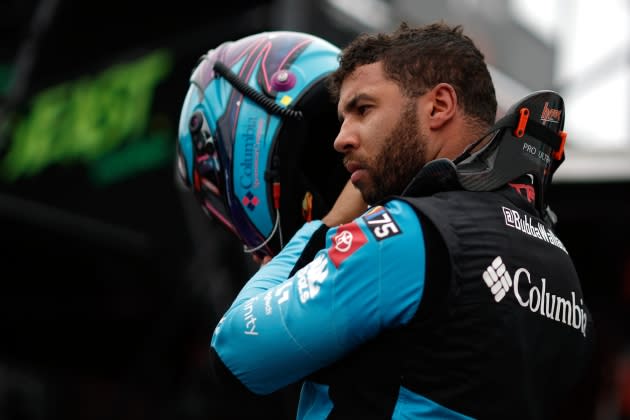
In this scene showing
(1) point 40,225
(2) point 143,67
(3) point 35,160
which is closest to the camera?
(2) point 143,67

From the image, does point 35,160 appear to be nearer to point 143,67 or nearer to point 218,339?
point 143,67

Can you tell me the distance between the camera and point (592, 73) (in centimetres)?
643

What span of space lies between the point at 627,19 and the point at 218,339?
6.14 meters

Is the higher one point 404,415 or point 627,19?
point 404,415

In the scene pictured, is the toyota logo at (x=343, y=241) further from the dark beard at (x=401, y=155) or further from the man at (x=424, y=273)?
the dark beard at (x=401, y=155)

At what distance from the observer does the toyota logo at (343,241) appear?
5.12 ft

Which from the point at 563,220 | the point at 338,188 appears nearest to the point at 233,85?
the point at 338,188

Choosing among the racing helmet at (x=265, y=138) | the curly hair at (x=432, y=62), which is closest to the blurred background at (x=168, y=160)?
the racing helmet at (x=265, y=138)

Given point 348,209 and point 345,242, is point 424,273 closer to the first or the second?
point 345,242

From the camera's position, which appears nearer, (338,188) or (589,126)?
(338,188)

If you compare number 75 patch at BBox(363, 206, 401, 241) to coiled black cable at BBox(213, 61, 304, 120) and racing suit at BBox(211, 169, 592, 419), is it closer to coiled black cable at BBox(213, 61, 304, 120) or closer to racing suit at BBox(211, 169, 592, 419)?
racing suit at BBox(211, 169, 592, 419)

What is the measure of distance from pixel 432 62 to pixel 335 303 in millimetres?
507

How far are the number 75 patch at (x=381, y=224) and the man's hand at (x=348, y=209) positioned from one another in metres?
0.25

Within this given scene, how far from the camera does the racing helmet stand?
2105mm
